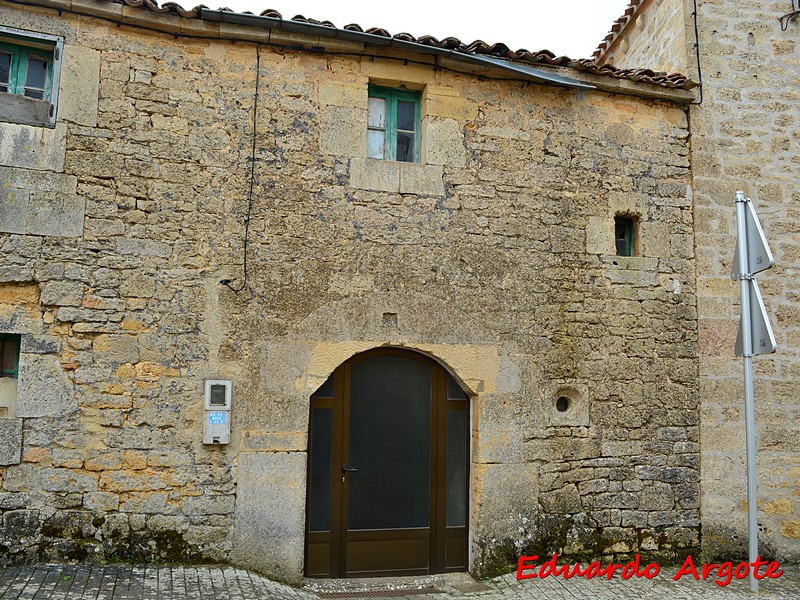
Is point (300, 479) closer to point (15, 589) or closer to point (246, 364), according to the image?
point (246, 364)

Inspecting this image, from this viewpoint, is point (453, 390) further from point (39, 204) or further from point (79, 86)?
point (79, 86)

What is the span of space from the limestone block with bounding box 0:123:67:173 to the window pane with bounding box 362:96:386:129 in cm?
239

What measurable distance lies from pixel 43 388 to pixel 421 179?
10.8 feet

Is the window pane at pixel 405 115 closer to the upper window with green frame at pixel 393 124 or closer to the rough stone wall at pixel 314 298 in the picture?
the upper window with green frame at pixel 393 124

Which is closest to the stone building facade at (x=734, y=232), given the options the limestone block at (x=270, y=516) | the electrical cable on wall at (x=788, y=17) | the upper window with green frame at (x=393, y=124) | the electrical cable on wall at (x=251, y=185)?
the electrical cable on wall at (x=788, y=17)

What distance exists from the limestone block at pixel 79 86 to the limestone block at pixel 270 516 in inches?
111

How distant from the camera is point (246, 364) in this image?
533 cm

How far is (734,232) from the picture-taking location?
646 cm

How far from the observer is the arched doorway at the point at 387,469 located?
5.57 metres

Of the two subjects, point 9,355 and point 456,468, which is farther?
point 456,468

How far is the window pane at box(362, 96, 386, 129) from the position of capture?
5.98m

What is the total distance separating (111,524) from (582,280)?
421 centimetres

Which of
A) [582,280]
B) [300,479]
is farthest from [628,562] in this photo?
[300,479]

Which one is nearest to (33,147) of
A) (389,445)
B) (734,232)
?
(389,445)
